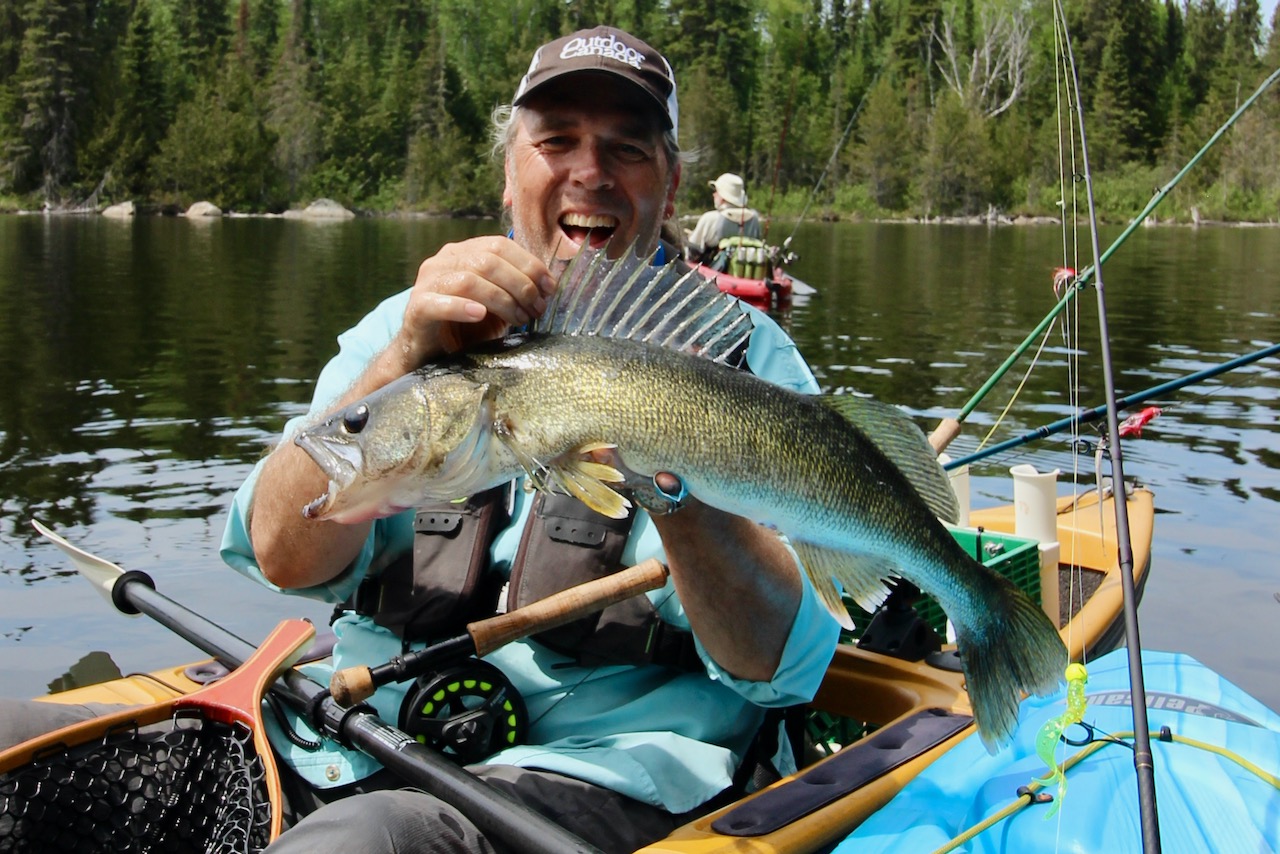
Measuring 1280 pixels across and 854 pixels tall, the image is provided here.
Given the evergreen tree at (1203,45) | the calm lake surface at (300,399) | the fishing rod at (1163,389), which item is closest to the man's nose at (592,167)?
the fishing rod at (1163,389)

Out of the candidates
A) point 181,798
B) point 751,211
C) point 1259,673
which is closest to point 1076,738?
point 181,798

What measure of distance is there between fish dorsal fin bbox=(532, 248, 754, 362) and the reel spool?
3.00 feet

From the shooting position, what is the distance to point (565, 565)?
2.56 meters

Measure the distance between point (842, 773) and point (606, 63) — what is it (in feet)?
6.09

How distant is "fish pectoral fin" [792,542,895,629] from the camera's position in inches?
83.5

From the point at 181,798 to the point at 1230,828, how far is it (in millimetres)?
2308

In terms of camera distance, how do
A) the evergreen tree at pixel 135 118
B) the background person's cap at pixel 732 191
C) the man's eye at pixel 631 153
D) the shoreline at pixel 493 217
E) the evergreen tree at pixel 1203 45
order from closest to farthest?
the man's eye at pixel 631 153 → the background person's cap at pixel 732 191 → the shoreline at pixel 493 217 → the evergreen tree at pixel 135 118 → the evergreen tree at pixel 1203 45

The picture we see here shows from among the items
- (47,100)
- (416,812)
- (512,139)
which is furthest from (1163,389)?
(47,100)

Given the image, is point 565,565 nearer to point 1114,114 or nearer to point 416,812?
point 416,812

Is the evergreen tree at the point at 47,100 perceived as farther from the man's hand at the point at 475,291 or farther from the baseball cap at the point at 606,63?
the man's hand at the point at 475,291

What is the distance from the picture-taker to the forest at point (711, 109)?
57469 mm

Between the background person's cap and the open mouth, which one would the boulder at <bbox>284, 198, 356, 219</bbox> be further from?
A: the open mouth

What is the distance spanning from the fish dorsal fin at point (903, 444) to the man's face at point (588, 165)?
0.94m

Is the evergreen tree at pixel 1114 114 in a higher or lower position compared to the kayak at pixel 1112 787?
higher
